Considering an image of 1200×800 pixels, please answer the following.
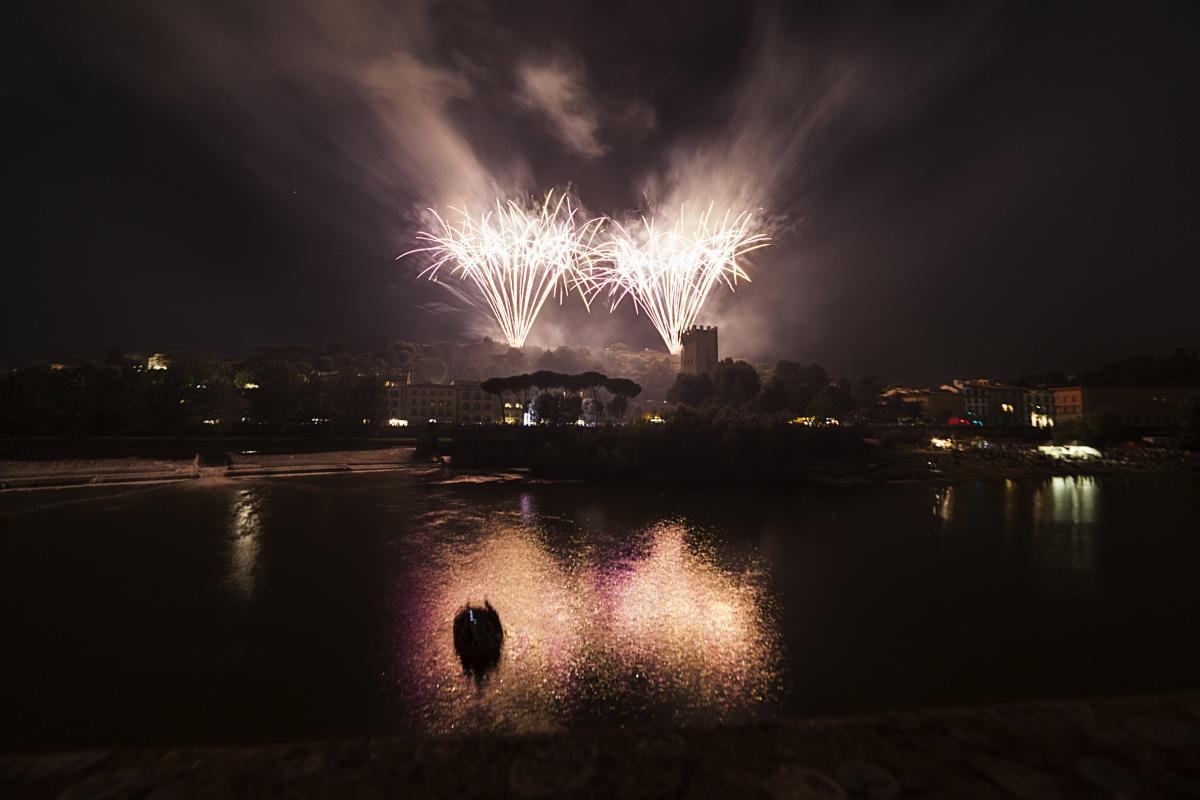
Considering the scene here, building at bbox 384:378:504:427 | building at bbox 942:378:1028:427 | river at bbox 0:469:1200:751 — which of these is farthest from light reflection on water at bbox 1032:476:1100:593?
building at bbox 384:378:504:427

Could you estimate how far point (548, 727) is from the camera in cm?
1131

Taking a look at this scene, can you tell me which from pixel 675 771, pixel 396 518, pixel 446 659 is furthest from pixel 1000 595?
pixel 396 518

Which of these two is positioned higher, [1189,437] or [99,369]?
[99,369]

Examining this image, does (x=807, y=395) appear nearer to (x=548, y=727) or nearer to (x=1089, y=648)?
(x=1089, y=648)

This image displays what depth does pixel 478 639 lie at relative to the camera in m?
15.0

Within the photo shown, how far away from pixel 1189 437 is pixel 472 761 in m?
114

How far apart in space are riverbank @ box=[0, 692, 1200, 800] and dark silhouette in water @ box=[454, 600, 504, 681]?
11113 millimetres

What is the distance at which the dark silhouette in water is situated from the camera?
14414 mm

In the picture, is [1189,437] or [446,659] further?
[1189,437]

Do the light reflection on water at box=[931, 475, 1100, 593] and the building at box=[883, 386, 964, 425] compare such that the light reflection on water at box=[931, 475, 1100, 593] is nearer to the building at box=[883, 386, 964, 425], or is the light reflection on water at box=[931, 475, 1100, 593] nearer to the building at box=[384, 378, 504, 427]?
the building at box=[883, 386, 964, 425]

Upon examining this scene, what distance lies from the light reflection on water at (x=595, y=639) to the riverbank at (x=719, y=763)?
867cm

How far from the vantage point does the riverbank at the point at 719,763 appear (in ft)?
11.5

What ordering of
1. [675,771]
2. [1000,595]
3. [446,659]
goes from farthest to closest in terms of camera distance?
[1000,595]
[446,659]
[675,771]

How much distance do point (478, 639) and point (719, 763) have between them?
12.7 meters
